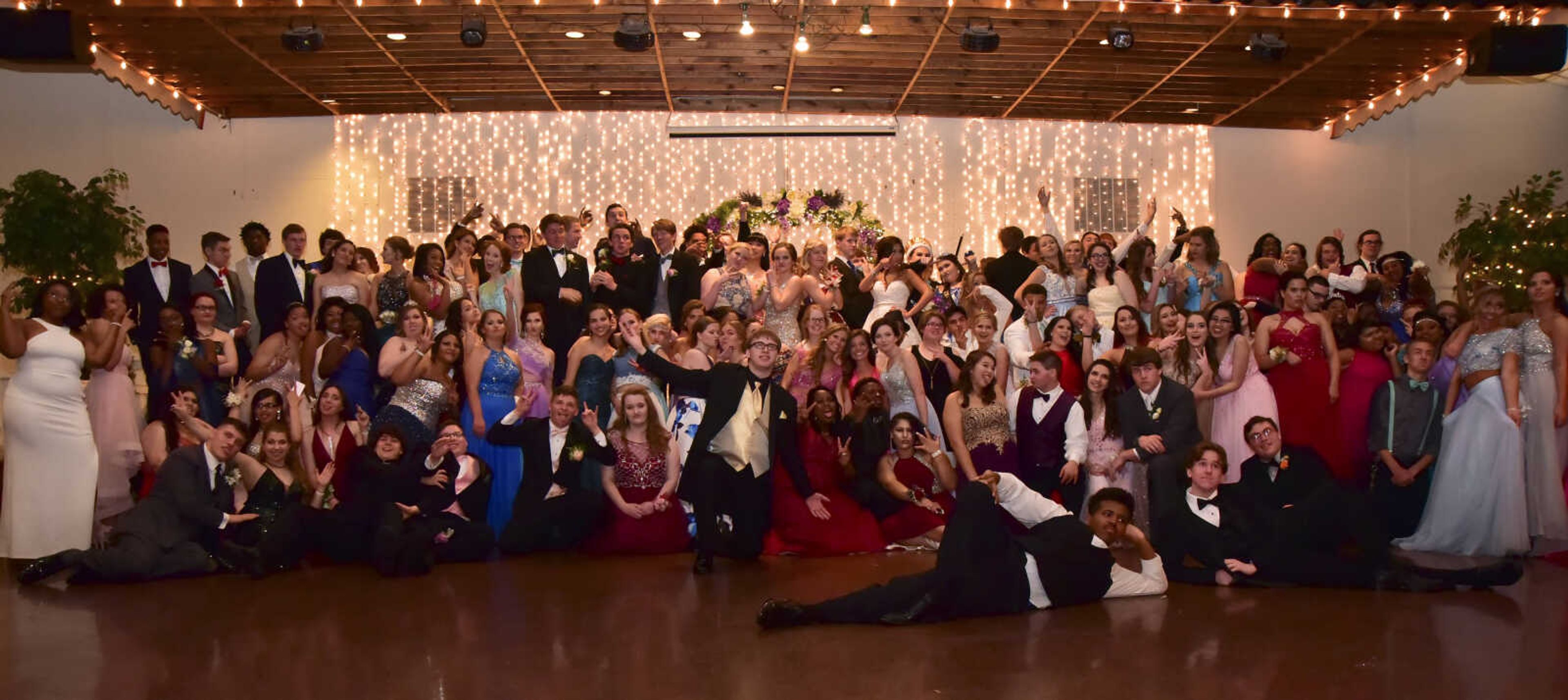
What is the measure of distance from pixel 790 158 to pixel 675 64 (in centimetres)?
237

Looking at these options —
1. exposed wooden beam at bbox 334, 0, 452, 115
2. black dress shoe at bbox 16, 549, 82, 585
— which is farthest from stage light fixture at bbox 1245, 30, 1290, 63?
black dress shoe at bbox 16, 549, 82, 585

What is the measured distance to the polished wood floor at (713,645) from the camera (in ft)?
13.0

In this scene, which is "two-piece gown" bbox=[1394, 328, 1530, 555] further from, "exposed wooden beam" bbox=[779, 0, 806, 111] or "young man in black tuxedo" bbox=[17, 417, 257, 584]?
"young man in black tuxedo" bbox=[17, 417, 257, 584]

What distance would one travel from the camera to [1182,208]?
13.3 meters

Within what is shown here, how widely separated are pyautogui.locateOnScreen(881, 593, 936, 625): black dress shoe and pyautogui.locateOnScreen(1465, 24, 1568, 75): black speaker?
22.9ft

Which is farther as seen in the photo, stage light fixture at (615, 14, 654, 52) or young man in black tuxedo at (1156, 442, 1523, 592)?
stage light fixture at (615, 14, 654, 52)

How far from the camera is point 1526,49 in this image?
916 cm

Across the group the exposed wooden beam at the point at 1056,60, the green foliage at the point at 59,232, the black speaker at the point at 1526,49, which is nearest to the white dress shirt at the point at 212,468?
the green foliage at the point at 59,232

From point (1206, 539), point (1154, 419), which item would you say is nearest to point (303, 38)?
point (1154, 419)

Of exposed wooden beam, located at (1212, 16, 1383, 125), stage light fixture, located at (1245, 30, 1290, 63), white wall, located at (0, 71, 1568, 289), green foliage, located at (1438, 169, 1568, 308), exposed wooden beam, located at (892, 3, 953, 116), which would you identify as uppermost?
exposed wooden beam, located at (892, 3, 953, 116)

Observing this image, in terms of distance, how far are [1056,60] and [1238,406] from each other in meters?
4.51

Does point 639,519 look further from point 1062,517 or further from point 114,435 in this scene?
point 114,435

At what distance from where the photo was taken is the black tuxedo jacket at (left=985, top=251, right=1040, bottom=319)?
29.0 ft

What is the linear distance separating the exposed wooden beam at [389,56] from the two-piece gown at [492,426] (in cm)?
339
